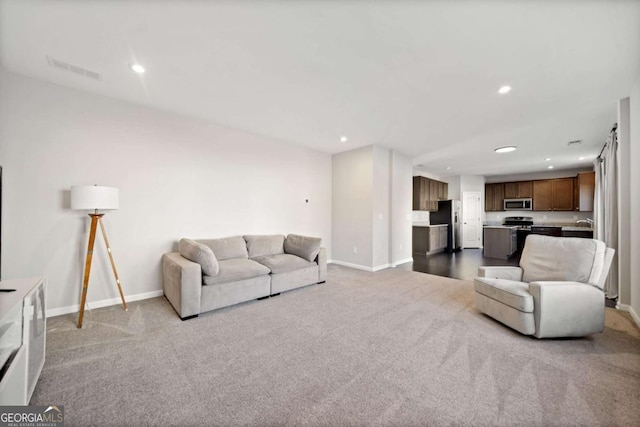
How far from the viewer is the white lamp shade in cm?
251

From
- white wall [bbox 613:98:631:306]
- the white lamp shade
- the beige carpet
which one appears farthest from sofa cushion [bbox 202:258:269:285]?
white wall [bbox 613:98:631:306]

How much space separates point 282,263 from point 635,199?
430 cm

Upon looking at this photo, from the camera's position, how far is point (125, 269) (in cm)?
318

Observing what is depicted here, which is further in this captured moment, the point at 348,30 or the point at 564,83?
the point at 564,83

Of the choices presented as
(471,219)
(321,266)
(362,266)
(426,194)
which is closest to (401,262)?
(362,266)

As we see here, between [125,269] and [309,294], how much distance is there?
98.8 inches

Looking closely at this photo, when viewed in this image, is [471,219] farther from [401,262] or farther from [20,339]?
[20,339]

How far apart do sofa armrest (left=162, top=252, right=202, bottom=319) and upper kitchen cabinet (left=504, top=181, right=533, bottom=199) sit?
31.2ft

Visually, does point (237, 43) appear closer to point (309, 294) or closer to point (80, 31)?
point (80, 31)

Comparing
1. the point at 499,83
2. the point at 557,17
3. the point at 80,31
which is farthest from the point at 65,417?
the point at 499,83

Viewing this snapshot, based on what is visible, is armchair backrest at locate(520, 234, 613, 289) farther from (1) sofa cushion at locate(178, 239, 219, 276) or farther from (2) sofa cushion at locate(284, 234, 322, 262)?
(1) sofa cushion at locate(178, 239, 219, 276)

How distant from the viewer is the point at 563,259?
8.81 ft

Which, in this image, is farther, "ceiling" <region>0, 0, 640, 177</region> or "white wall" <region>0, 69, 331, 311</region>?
"white wall" <region>0, 69, 331, 311</region>

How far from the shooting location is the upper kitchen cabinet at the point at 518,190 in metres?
7.69
